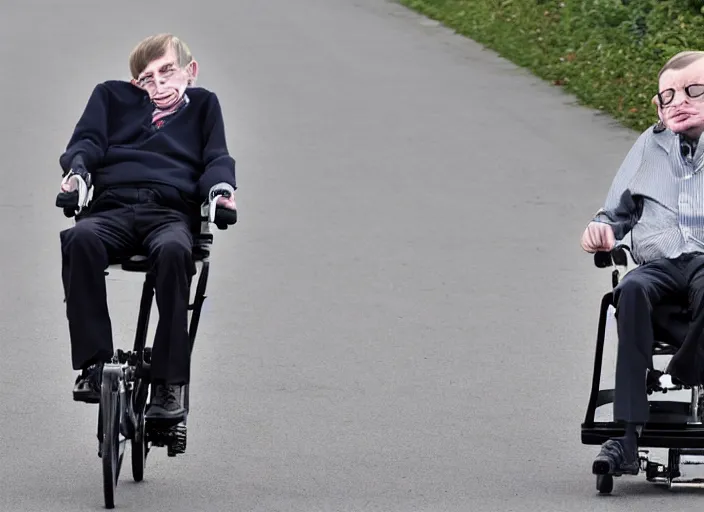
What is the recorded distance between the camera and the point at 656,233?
25.8 ft

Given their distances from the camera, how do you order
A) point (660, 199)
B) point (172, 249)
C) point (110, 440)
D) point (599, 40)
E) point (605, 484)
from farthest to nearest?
point (599, 40)
point (660, 199)
point (605, 484)
point (172, 249)
point (110, 440)

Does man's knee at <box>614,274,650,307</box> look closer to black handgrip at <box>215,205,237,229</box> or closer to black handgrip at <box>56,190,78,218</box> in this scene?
black handgrip at <box>215,205,237,229</box>

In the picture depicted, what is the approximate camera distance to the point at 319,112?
18.2 m

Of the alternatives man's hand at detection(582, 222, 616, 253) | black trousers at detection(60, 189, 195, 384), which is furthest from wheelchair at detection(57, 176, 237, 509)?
man's hand at detection(582, 222, 616, 253)

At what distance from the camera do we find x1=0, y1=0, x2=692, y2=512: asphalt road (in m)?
8.04

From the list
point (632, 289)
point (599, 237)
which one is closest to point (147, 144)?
point (599, 237)

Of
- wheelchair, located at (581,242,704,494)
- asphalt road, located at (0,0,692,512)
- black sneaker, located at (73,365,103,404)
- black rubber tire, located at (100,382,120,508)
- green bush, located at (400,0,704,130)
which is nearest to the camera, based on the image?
black rubber tire, located at (100,382,120,508)

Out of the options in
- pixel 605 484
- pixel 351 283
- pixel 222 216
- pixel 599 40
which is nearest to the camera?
pixel 605 484

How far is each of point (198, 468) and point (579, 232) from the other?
617 cm

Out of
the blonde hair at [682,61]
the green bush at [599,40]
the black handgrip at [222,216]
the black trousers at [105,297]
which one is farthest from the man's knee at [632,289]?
the green bush at [599,40]

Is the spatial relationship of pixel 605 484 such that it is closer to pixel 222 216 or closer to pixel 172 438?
pixel 172 438

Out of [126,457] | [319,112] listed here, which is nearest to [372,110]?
[319,112]

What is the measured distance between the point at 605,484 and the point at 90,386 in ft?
6.14

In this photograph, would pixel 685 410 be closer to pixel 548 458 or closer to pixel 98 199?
pixel 548 458
